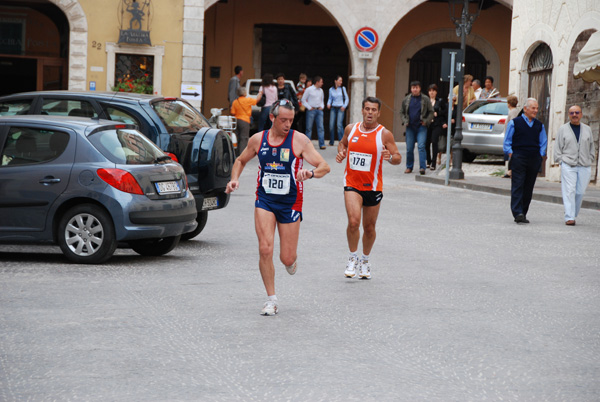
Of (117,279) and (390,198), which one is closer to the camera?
(117,279)

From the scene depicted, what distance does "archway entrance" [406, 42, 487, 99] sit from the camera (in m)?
38.4

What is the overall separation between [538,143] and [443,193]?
475 centimetres

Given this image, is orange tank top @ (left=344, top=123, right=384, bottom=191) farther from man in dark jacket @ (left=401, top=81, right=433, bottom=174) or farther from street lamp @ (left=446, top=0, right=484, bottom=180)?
man in dark jacket @ (left=401, top=81, right=433, bottom=174)

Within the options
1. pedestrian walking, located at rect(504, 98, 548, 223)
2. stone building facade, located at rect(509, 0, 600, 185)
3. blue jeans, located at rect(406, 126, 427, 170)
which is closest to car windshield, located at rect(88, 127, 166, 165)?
pedestrian walking, located at rect(504, 98, 548, 223)

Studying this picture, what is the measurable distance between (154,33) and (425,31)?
1204 cm

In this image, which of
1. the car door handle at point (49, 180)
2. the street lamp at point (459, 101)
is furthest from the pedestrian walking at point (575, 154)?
the car door handle at point (49, 180)

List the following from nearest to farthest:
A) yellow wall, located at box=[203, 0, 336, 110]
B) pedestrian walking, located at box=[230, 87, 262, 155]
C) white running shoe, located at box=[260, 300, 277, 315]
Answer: white running shoe, located at box=[260, 300, 277, 315] < pedestrian walking, located at box=[230, 87, 262, 155] < yellow wall, located at box=[203, 0, 336, 110]

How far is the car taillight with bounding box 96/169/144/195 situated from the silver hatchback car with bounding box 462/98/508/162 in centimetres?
1624

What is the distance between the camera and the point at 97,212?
33.8 feet

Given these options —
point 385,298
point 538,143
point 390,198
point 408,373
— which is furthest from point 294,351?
point 390,198

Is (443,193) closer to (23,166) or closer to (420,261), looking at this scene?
(420,261)

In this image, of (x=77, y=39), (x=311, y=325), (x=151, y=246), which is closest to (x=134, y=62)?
(x=77, y=39)

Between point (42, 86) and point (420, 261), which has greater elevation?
point (42, 86)

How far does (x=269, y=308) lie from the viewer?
7707mm
